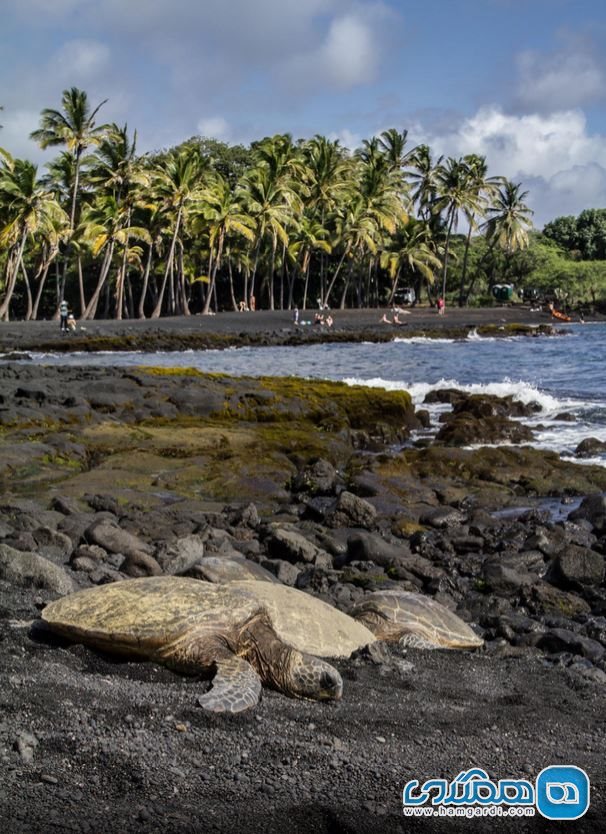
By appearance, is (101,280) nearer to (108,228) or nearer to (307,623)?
(108,228)

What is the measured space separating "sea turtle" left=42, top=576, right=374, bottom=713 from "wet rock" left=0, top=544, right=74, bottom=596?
1.25m

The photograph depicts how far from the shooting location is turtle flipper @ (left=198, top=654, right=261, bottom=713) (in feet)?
14.1

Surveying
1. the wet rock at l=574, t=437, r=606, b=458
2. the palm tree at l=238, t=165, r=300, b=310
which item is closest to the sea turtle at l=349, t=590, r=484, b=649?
the wet rock at l=574, t=437, r=606, b=458

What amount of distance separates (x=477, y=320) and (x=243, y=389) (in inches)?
1916

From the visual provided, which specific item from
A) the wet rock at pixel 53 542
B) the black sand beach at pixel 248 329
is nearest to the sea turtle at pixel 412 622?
the wet rock at pixel 53 542

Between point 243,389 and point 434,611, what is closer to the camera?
point 434,611

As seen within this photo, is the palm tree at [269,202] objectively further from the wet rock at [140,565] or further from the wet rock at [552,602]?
the wet rock at [140,565]

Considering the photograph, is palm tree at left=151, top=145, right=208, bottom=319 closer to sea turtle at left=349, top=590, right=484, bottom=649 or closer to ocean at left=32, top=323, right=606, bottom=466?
ocean at left=32, top=323, right=606, bottom=466

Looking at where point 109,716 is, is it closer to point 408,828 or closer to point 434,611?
point 408,828

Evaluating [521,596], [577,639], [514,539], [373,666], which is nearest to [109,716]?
[373,666]

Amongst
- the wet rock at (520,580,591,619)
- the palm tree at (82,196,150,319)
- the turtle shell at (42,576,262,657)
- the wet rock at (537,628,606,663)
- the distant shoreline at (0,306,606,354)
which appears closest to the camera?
the turtle shell at (42,576,262,657)

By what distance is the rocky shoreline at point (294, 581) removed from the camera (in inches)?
141

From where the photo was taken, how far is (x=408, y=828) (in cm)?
341

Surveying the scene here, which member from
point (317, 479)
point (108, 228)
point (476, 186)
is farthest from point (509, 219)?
point (317, 479)
